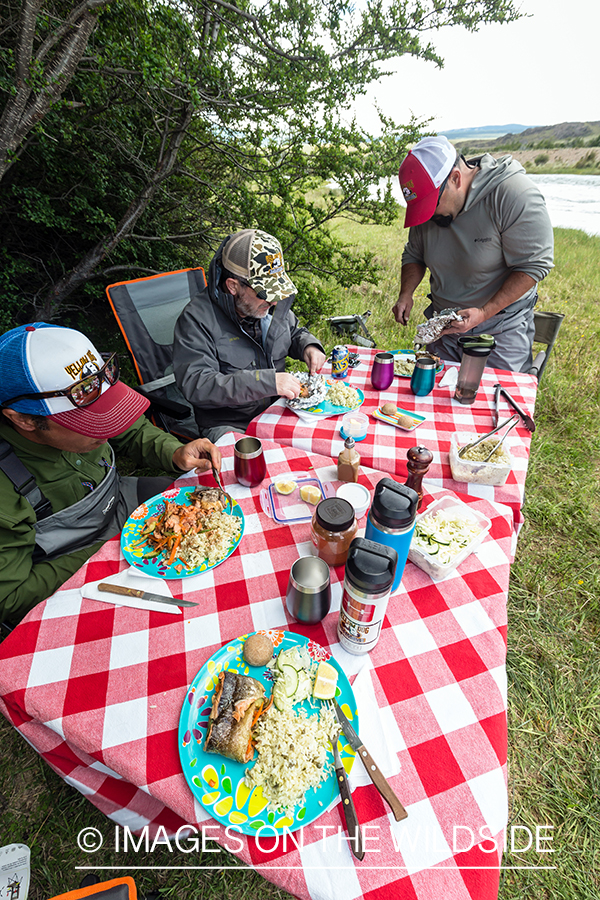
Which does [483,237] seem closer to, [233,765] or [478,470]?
[478,470]

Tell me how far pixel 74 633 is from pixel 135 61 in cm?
338

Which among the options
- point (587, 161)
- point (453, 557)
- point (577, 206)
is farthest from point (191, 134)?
point (587, 161)

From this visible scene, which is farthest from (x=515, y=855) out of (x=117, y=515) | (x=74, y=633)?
(x=117, y=515)

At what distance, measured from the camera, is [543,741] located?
2047 mm

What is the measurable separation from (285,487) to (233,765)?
3.26 ft

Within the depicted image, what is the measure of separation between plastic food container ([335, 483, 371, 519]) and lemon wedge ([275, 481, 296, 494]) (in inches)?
8.2

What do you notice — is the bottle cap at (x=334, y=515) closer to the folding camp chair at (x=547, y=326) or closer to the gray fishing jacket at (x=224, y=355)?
the gray fishing jacket at (x=224, y=355)

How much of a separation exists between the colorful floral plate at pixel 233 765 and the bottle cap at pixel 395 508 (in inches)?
17.5

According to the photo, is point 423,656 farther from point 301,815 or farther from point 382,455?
point 382,455

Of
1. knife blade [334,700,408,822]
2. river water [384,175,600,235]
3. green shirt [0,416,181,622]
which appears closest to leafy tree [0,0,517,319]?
green shirt [0,416,181,622]

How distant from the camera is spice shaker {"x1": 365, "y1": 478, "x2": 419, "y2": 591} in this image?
1107 mm

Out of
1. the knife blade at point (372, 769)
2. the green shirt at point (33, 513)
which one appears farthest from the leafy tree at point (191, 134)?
the knife blade at point (372, 769)

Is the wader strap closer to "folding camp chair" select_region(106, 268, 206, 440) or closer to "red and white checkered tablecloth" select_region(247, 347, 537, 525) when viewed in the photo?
"red and white checkered tablecloth" select_region(247, 347, 537, 525)

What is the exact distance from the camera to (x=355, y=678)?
43.1 inches
